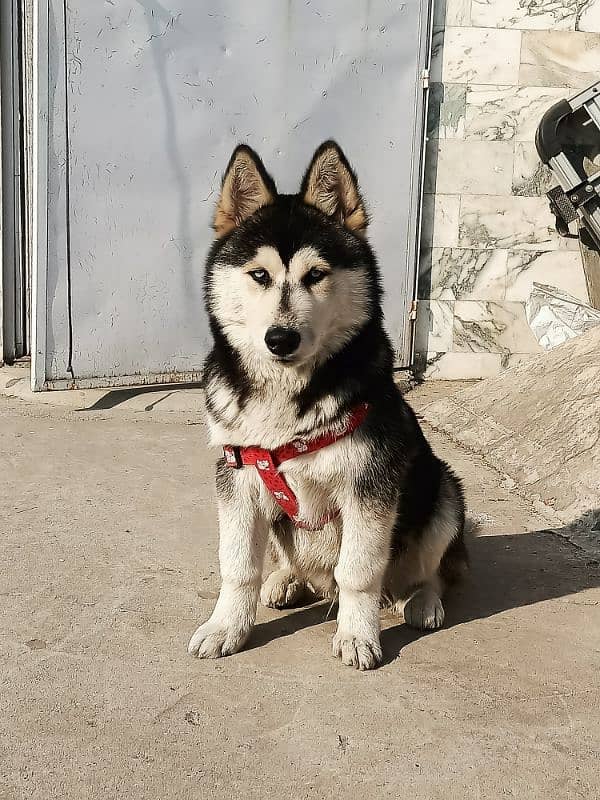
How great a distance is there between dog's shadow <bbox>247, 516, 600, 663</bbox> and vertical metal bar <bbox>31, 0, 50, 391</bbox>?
131 inches

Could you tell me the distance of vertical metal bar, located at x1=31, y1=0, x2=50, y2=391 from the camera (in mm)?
5746

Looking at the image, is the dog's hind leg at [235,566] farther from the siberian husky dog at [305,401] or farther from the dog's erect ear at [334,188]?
the dog's erect ear at [334,188]

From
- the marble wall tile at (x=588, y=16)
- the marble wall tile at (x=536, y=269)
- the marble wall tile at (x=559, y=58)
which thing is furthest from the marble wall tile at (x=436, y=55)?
the marble wall tile at (x=536, y=269)

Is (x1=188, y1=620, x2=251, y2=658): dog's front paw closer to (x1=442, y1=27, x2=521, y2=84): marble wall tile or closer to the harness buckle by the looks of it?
the harness buckle

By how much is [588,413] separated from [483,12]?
3.22 metres

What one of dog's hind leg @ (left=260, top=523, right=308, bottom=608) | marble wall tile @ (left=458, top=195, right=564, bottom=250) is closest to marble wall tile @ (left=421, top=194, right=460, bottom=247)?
marble wall tile @ (left=458, top=195, right=564, bottom=250)

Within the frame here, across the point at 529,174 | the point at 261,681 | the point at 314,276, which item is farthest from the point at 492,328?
the point at 261,681

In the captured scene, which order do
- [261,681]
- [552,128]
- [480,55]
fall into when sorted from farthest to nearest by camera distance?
1. [480,55]
2. [552,128]
3. [261,681]

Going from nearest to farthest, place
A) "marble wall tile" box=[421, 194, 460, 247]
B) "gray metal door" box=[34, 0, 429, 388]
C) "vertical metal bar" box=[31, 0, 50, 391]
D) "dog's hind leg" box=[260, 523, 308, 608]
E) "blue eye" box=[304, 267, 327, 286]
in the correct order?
"blue eye" box=[304, 267, 327, 286]
"dog's hind leg" box=[260, 523, 308, 608]
"vertical metal bar" box=[31, 0, 50, 391]
"gray metal door" box=[34, 0, 429, 388]
"marble wall tile" box=[421, 194, 460, 247]

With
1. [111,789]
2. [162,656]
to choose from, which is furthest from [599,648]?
[111,789]

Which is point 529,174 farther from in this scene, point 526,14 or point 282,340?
point 282,340

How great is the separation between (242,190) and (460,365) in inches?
164

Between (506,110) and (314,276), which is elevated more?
(506,110)

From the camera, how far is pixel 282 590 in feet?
11.2
